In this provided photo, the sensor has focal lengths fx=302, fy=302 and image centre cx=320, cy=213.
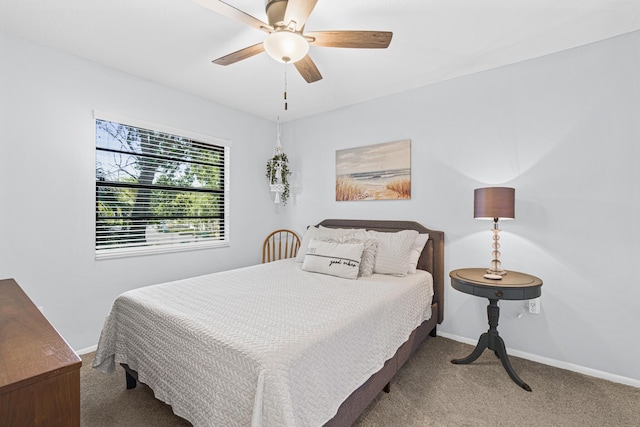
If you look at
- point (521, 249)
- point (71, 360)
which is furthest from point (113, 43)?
point (521, 249)

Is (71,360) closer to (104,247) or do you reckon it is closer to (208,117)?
(104,247)

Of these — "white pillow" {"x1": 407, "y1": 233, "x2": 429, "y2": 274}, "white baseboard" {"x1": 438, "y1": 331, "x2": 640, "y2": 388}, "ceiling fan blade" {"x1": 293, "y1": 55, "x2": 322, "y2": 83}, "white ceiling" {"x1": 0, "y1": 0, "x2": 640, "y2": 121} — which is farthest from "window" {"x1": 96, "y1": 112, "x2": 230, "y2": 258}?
"white baseboard" {"x1": 438, "y1": 331, "x2": 640, "y2": 388}

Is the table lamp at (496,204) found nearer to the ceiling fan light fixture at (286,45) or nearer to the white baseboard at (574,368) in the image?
the white baseboard at (574,368)

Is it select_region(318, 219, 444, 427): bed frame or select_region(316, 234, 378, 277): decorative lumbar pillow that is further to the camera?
select_region(316, 234, 378, 277): decorative lumbar pillow

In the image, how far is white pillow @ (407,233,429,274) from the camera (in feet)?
9.35

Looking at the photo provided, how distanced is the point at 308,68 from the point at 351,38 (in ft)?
1.50

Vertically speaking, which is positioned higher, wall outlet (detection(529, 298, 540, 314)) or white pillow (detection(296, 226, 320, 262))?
white pillow (detection(296, 226, 320, 262))

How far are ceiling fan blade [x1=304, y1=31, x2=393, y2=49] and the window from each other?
2.07 metres

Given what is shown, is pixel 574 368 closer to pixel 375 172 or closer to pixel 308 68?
pixel 375 172

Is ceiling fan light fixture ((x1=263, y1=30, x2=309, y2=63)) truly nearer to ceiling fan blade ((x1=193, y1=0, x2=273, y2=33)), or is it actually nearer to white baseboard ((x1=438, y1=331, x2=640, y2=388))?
ceiling fan blade ((x1=193, y1=0, x2=273, y2=33))

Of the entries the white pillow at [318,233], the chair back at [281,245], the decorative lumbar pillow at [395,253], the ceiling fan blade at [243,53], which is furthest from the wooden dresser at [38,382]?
the chair back at [281,245]

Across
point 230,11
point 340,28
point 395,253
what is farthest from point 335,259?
point 230,11

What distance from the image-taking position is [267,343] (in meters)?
1.34

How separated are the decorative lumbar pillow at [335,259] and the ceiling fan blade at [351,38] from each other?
1.59m
